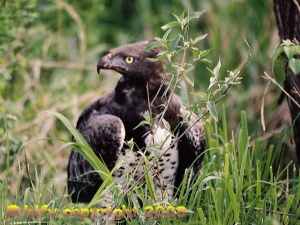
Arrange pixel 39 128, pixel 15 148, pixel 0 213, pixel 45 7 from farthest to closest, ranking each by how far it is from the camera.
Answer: pixel 45 7
pixel 39 128
pixel 15 148
pixel 0 213

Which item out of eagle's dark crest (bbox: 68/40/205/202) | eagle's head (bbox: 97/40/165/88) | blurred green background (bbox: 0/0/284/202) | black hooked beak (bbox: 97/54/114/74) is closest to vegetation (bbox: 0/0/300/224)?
blurred green background (bbox: 0/0/284/202)

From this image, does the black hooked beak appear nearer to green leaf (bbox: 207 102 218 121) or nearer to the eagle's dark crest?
the eagle's dark crest

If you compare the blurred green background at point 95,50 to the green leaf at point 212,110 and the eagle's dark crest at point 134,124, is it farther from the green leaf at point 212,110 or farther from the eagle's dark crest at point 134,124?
the green leaf at point 212,110

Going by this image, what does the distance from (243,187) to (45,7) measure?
3.80m

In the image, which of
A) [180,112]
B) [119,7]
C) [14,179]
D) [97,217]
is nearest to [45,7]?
[119,7]

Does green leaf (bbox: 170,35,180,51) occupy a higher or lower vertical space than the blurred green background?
higher

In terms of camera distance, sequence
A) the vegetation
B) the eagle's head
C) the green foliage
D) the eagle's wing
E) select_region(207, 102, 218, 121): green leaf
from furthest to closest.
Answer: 1. the vegetation
2. the eagle's head
3. the eagle's wing
4. the green foliage
5. select_region(207, 102, 218, 121): green leaf

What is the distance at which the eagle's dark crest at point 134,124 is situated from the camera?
469 cm

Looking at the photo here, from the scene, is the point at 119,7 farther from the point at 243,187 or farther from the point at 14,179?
the point at 243,187

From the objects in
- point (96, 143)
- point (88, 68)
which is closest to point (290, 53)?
point (96, 143)

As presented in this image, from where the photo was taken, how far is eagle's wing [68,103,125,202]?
15.3 feet

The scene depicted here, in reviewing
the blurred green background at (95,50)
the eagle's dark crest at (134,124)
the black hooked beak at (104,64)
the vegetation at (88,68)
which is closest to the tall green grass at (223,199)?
the vegetation at (88,68)

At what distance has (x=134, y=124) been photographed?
4.77 meters

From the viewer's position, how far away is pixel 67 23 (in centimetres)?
758
